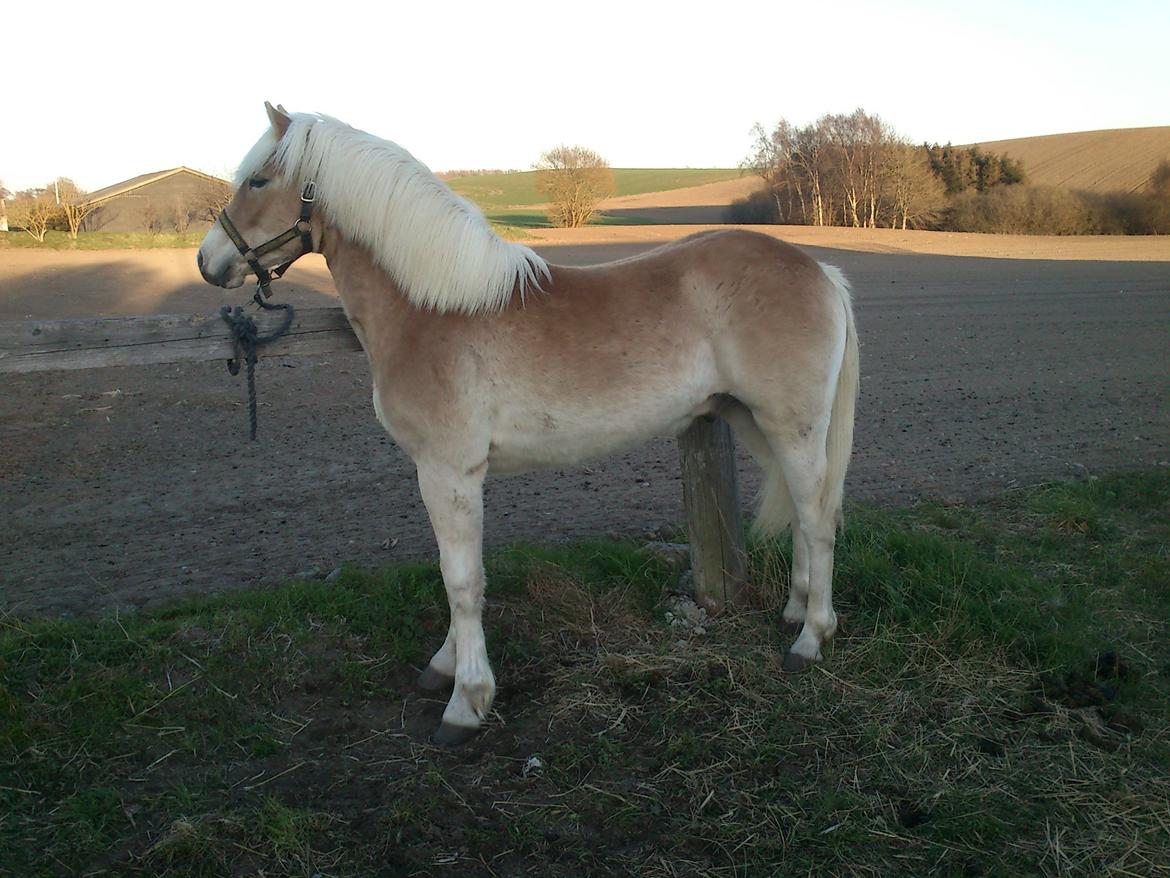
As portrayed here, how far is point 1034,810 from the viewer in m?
3.00

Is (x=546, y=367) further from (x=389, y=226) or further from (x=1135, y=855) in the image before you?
(x=1135, y=855)

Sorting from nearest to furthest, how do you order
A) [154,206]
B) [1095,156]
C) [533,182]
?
[154,206] → [1095,156] → [533,182]

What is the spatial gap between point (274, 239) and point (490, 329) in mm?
1003

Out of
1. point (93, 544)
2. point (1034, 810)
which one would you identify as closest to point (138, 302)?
point (93, 544)

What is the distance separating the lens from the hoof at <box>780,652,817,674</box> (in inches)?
154

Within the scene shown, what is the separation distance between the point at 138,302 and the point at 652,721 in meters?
15.9

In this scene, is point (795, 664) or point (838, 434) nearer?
point (795, 664)

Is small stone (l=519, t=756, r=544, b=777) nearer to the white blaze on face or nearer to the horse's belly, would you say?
the horse's belly

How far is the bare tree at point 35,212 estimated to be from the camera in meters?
31.1

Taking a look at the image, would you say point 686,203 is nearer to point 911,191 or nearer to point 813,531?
point 911,191

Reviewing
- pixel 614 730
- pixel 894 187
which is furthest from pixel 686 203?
pixel 614 730

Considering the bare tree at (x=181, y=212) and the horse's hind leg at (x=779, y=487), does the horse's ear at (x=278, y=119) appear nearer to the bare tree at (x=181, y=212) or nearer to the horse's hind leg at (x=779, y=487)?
the horse's hind leg at (x=779, y=487)

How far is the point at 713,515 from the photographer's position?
14.6 ft

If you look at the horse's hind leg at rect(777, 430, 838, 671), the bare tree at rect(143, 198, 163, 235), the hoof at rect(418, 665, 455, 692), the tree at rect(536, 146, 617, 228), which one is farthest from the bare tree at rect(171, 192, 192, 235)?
the horse's hind leg at rect(777, 430, 838, 671)
